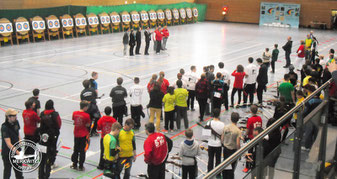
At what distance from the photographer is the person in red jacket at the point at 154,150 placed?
7.06 meters

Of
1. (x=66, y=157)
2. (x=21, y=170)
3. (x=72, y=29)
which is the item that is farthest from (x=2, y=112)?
(x=72, y=29)

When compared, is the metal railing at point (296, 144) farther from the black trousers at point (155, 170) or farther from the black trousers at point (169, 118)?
the black trousers at point (169, 118)

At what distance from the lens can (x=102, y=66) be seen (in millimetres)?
22094

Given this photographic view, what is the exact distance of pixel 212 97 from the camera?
13.3m

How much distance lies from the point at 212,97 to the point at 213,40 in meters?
21.4

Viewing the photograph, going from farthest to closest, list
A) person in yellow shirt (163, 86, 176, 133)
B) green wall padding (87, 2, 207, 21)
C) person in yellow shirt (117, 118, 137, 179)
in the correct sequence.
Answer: green wall padding (87, 2, 207, 21)
person in yellow shirt (163, 86, 176, 133)
person in yellow shirt (117, 118, 137, 179)

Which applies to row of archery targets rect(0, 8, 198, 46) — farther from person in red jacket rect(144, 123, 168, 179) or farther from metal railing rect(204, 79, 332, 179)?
metal railing rect(204, 79, 332, 179)

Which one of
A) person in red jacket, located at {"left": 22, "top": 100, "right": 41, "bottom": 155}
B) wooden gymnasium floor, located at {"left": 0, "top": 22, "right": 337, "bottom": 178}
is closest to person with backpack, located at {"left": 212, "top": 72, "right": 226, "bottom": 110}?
wooden gymnasium floor, located at {"left": 0, "top": 22, "right": 337, "bottom": 178}

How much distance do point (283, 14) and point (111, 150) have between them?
4603cm

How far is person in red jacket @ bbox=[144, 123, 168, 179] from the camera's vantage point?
7062mm

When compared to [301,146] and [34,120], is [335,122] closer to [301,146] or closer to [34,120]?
[301,146]

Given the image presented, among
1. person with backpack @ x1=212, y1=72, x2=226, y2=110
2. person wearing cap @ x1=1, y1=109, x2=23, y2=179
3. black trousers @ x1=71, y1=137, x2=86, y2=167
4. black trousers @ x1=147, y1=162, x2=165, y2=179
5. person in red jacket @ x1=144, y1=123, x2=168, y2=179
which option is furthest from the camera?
person with backpack @ x1=212, y1=72, x2=226, y2=110

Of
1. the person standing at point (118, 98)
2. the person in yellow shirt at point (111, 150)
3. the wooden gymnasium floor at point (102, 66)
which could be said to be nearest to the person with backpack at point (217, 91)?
the wooden gymnasium floor at point (102, 66)

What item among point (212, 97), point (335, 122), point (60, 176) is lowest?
point (60, 176)
